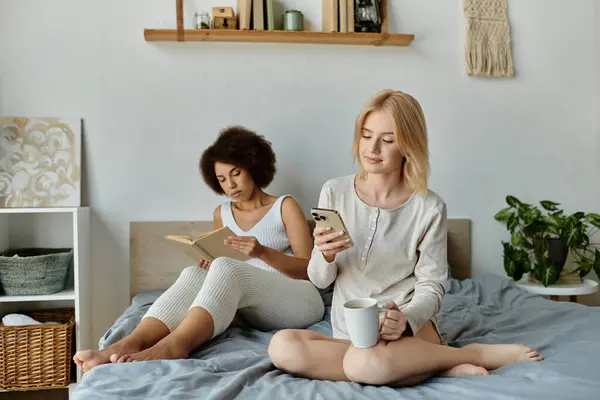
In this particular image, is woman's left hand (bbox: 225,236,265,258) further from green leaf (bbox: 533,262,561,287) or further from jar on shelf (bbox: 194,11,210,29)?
green leaf (bbox: 533,262,561,287)

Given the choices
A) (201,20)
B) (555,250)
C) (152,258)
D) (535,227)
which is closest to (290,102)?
(201,20)

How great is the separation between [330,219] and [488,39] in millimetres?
1709

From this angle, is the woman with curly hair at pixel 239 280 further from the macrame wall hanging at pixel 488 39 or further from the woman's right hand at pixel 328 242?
the macrame wall hanging at pixel 488 39

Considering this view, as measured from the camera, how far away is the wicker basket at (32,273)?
2.17m

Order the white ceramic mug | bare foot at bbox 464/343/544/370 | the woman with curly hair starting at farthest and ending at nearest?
the woman with curly hair
bare foot at bbox 464/343/544/370
the white ceramic mug

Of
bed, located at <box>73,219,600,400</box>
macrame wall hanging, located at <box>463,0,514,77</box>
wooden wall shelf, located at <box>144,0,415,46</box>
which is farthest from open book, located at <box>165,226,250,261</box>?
macrame wall hanging, located at <box>463,0,514,77</box>

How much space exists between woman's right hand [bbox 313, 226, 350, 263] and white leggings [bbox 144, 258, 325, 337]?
33 centimetres

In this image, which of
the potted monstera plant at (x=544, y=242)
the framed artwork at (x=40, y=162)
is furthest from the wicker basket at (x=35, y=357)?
the potted monstera plant at (x=544, y=242)

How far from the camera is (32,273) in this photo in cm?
218

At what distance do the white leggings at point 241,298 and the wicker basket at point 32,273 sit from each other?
2.30 ft

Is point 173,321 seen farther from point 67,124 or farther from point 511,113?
point 511,113

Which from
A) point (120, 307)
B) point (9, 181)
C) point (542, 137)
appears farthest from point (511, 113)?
point (9, 181)

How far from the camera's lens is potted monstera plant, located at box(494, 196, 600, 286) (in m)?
2.36

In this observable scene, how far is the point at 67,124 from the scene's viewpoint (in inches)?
95.9
